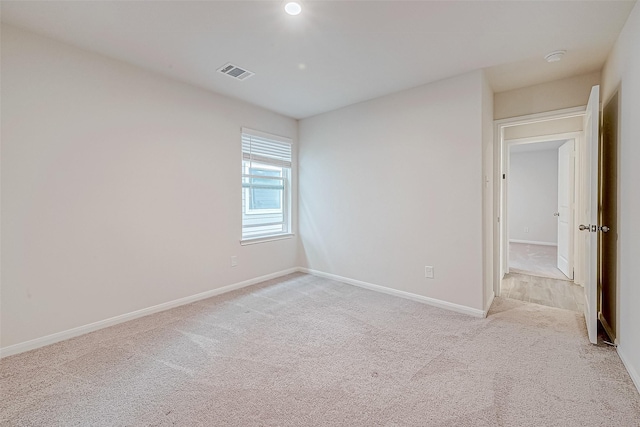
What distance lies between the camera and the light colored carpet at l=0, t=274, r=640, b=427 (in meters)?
1.62

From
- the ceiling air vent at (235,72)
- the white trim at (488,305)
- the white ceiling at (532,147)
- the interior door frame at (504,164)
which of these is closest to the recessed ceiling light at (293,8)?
the ceiling air vent at (235,72)

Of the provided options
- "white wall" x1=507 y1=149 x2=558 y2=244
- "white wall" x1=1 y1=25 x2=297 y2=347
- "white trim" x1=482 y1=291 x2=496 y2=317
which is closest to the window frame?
"white wall" x1=1 y1=25 x2=297 y2=347

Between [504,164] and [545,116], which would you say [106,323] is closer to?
[545,116]

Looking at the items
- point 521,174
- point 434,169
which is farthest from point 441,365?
point 521,174

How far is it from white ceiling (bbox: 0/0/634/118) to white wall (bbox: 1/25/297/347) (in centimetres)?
32

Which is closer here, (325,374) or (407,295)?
(325,374)

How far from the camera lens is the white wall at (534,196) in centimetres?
748

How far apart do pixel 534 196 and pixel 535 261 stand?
3004 millimetres

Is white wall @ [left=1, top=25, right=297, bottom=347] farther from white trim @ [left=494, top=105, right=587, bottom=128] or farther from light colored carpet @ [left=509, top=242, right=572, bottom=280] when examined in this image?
light colored carpet @ [left=509, top=242, right=572, bottom=280]

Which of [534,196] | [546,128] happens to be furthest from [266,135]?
[534,196]

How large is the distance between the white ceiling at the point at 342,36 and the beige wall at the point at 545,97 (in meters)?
0.11

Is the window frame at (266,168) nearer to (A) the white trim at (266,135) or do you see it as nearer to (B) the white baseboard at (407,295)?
(A) the white trim at (266,135)

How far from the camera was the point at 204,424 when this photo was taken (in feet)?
5.08

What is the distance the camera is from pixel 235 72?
9.95 ft
